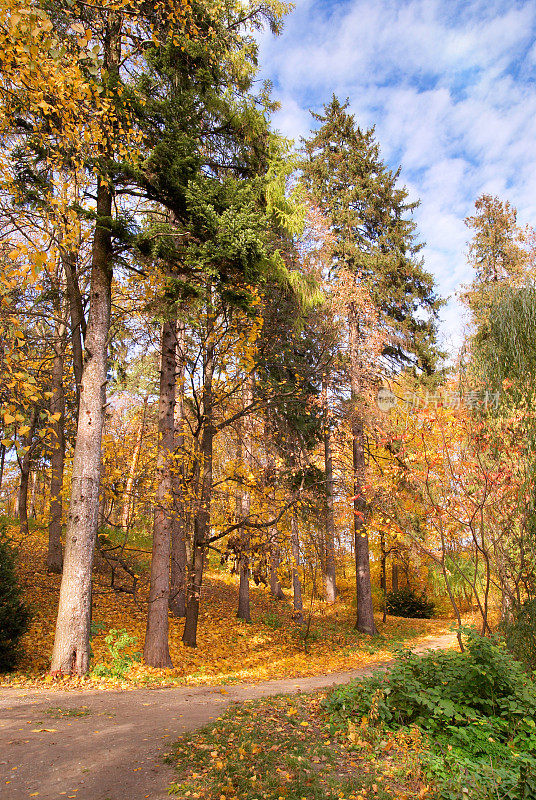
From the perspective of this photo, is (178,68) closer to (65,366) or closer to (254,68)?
(254,68)

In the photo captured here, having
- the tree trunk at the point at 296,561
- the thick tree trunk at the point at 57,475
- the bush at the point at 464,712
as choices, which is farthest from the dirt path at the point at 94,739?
the thick tree trunk at the point at 57,475

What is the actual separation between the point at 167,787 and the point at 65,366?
11524 mm

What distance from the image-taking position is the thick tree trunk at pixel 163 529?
788 cm

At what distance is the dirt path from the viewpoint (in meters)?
3.33

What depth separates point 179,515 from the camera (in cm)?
862

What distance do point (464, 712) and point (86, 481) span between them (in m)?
5.61

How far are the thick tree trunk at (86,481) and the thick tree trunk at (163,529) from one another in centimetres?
128

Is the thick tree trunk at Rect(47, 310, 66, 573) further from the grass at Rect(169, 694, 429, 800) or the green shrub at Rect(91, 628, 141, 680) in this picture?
the grass at Rect(169, 694, 429, 800)

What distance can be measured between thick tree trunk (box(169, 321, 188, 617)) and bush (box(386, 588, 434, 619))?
11.2m

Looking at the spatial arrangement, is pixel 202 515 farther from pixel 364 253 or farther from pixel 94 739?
pixel 364 253

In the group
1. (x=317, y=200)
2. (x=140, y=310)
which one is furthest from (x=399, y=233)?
(x=140, y=310)

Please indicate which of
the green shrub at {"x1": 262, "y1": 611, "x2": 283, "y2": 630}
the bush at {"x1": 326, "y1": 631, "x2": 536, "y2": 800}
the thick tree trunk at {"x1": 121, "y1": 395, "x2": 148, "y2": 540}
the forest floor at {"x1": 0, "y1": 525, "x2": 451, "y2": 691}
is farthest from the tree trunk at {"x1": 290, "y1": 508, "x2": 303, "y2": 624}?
the bush at {"x1": 326, "y1": 631, "x2": 536, "y2": 800}

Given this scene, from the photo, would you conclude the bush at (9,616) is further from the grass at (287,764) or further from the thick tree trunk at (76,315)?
the grass at (287,764)

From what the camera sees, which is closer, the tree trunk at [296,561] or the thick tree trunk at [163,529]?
the thick tree trunk at [163,529]
